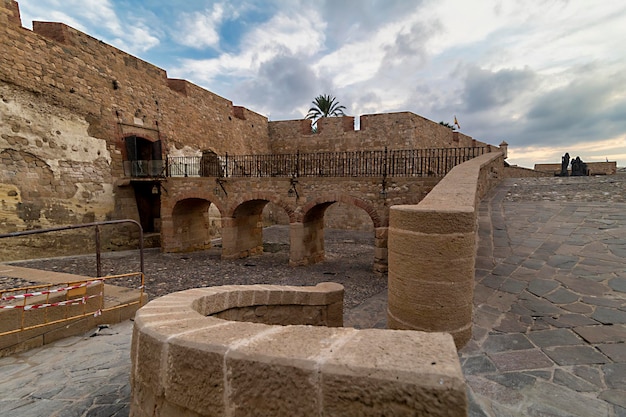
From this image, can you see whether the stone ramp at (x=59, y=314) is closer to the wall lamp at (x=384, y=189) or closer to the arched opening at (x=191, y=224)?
the wall lamp at (x=384, y=189)

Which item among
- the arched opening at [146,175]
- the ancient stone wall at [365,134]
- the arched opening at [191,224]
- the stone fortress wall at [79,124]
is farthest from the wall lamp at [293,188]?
the ancient stone wall at [365,134]

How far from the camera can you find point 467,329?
2.96 metres

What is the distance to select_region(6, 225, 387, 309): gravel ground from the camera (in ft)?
30.5

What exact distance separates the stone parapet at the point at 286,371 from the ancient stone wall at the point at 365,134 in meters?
17.8

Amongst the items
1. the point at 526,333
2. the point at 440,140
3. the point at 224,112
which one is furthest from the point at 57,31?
the point at 440,140

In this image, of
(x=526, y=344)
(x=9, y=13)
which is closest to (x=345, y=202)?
(x=526, y=344)

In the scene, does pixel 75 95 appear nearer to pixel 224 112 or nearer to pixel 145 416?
pixel 224 112

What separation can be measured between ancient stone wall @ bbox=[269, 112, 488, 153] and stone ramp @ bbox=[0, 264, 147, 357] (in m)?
15.9

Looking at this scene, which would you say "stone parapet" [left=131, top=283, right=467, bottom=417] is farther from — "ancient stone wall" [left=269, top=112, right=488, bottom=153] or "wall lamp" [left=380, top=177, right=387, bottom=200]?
"ancient stone wall" [left=269, top=112, right=488, bottom=153]

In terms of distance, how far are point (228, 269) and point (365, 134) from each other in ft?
38.9

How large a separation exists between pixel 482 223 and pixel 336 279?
16.3 feet

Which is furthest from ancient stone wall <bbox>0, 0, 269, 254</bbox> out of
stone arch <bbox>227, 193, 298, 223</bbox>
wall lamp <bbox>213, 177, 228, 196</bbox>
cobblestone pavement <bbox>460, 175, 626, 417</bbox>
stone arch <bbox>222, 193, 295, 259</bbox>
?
cobblestone pavement <bbox>460, 175, 626, 417</bbox>

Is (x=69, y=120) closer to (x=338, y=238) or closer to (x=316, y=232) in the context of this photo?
(x=316, y=232)

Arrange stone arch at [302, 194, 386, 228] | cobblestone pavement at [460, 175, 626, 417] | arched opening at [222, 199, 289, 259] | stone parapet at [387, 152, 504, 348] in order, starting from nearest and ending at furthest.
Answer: cobblestone pavement at [460, 175, 626, 417]
stone parapet at [387, 152, 504, 348]
stone arch at [302, 194, 386, 228]
arched opening at [222, 199, 289, 259]
